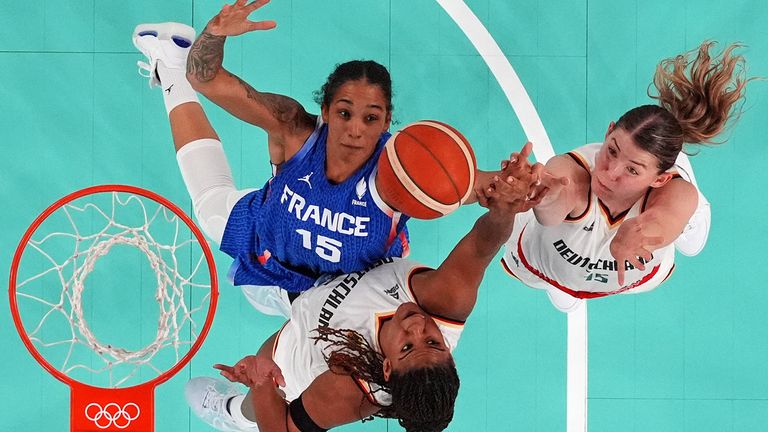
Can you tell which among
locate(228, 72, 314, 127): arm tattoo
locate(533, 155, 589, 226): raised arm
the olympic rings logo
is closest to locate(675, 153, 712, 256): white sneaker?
locate(533, 155, 589, 226): raised arm

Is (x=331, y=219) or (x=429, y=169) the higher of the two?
(x=429, y=169)

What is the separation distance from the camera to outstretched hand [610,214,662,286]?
2369mm

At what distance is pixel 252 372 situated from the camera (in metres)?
2.72

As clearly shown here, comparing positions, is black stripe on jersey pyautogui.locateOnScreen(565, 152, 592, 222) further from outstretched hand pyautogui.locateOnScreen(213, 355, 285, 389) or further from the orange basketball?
outstretched hand pyautogui.locateOnScreen(213, 355, 285, 389)

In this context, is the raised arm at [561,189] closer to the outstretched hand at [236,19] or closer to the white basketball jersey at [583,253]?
the white basketball jersey at [583,253]

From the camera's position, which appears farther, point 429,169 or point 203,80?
point 203,80

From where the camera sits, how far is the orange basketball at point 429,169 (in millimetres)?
2568

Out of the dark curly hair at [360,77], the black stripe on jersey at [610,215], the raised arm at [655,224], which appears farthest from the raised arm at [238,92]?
the raised arm at [655,224]

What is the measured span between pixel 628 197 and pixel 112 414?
222 centimetres

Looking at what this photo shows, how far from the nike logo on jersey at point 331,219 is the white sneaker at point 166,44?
1217 millimetres

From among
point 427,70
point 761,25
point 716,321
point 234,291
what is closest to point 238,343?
point 234,291

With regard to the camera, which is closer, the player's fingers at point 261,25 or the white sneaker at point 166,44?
the player's fingers at point 261,25

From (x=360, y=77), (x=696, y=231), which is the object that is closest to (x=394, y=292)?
(x=360, y=77)

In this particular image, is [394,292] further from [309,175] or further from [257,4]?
[257,4]
